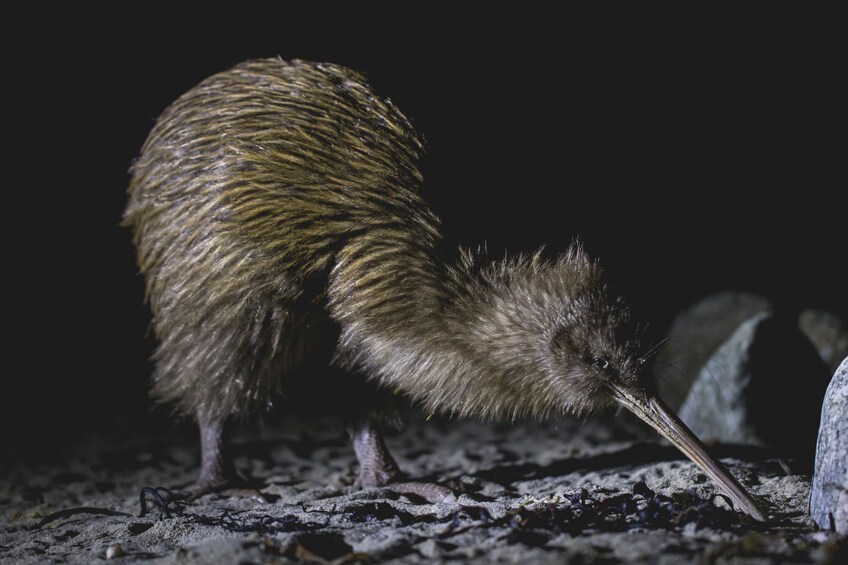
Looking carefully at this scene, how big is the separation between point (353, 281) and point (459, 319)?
43 cm

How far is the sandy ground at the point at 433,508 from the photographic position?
2818mm

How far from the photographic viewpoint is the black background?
21.4 feet

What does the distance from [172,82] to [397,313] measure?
378cm

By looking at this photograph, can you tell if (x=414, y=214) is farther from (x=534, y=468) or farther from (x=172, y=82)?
(x=172, y=82)

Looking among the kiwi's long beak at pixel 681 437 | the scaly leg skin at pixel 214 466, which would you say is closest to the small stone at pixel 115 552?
the scaly leg skin at pixel 214 466

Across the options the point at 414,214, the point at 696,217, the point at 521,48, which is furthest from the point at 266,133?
the point at 696,217

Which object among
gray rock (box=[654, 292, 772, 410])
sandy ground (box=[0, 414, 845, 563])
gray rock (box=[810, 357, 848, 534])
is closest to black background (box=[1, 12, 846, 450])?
gray rock (box=[654, 292, 772, 410])

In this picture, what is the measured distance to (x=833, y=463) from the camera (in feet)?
9.72

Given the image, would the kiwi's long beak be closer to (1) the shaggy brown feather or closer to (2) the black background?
(1) the shaggy brown feather

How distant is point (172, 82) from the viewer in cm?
668

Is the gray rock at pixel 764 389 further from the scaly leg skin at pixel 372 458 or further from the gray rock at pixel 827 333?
the scaly leg skin at pixel 372 458

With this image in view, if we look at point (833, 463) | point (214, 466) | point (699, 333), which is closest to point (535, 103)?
point (699, 333)

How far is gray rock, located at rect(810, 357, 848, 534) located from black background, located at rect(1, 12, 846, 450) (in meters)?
3.20

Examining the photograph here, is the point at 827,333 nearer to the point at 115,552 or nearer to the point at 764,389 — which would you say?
the point at 764,389
